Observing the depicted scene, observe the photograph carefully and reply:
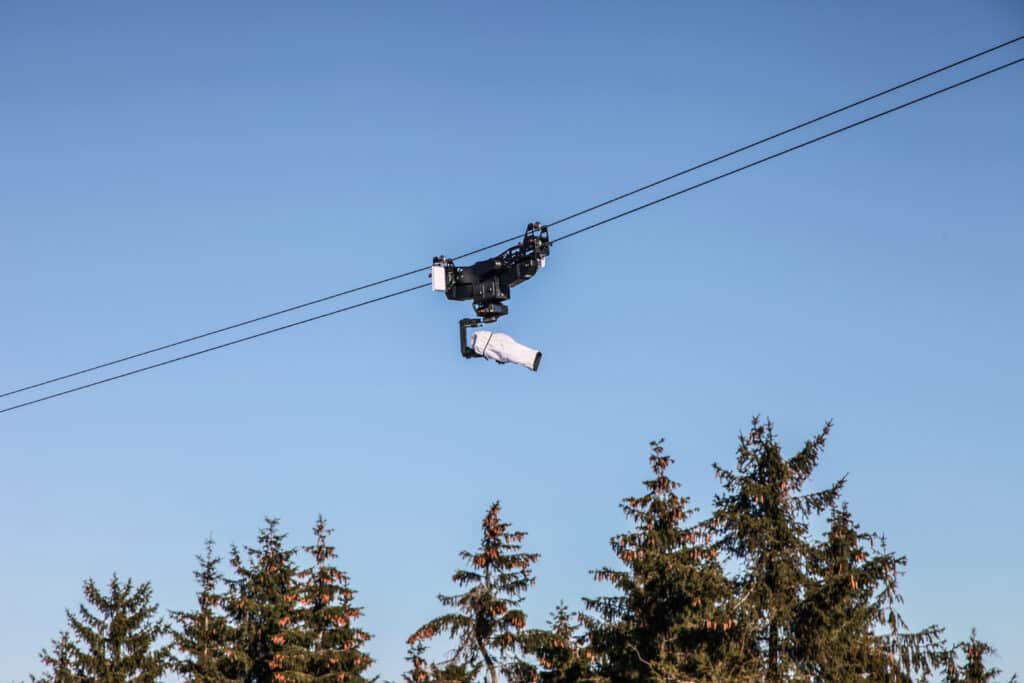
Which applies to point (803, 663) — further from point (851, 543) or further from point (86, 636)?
point (86, 636)

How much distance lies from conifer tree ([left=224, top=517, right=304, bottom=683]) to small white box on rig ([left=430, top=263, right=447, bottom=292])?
87.0 feet

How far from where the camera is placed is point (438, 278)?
76.3 feet

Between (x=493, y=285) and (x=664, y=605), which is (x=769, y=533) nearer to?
(x=664, y=605)

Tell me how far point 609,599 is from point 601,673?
1.94m

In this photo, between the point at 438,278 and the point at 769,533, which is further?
the point at 769,533

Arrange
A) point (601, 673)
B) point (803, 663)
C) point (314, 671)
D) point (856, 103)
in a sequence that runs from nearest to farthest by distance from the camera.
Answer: point (856, 103), point (803, 663), point (601, 673), point (314, 671)

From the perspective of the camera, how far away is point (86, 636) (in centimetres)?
4906

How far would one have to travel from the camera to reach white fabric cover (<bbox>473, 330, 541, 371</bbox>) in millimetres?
22219

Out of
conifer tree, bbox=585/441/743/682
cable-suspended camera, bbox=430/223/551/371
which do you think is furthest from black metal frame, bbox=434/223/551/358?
conifer tree, bbox=585/441/743/682

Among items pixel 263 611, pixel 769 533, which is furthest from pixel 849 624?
pixel 263 611

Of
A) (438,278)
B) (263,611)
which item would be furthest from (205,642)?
(438,278)

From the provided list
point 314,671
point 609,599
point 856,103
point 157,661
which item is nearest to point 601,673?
point 609,599

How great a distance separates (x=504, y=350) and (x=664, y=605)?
18.4 m

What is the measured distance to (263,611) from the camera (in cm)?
4994
